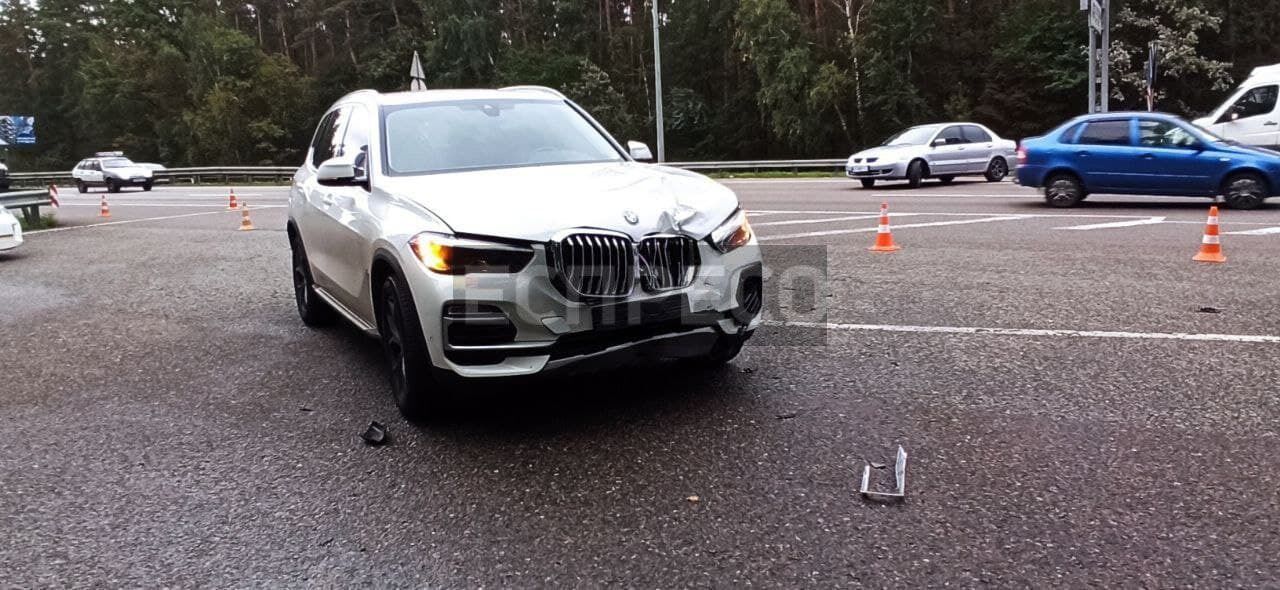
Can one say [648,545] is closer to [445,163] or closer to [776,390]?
[776,390]

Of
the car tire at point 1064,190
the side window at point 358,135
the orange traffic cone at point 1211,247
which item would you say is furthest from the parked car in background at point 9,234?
the car tire at point 1064,190

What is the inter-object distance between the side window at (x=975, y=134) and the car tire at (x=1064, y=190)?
304 inches

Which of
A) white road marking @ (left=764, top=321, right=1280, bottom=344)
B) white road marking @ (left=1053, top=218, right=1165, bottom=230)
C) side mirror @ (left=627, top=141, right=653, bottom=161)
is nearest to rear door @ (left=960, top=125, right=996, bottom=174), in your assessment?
white road marking @ (left=1053, top=218, right=1165, bottom=230)

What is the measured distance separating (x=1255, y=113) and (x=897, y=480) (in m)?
18.6

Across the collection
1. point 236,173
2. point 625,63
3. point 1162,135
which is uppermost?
point 625,63

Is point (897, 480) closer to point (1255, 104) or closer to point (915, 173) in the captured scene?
point (1255, 104)

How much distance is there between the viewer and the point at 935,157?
22.5m

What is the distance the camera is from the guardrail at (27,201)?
18281mm

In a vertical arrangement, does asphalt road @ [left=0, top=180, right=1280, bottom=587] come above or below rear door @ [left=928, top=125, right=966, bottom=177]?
below

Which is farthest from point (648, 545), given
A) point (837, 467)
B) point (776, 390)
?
point (776, 390)

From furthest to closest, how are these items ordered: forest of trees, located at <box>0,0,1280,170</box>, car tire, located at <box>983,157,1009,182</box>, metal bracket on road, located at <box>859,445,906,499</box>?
forest of trees, located at <box>0,0,1280,170</box> < car tire, located at <box>983,157,1009,182</box> < metal bracket on road, located at <box>859,445,906,499</box>

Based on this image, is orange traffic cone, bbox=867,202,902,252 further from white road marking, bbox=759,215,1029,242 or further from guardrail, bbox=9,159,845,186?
guardrail, bbox=9,159,845,186

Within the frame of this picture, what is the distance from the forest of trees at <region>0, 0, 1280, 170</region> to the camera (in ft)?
136

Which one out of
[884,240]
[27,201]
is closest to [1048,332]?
[884,240]
